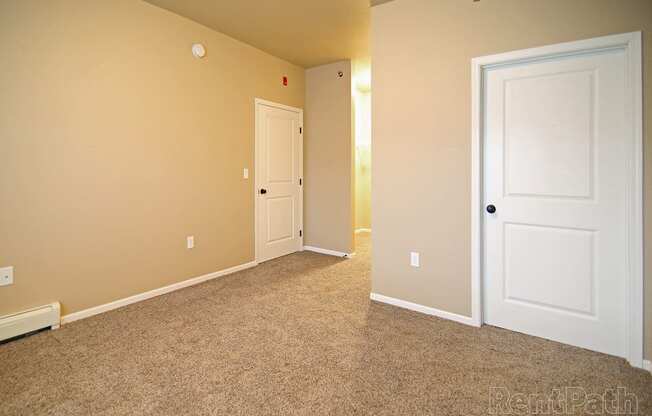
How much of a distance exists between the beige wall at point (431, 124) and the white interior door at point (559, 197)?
18 centimetres

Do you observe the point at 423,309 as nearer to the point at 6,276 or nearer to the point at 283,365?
the point at 283,365

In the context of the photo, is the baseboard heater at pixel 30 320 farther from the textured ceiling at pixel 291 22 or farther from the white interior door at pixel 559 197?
the white interior door at pixel 559 197

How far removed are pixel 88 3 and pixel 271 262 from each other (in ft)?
10.2

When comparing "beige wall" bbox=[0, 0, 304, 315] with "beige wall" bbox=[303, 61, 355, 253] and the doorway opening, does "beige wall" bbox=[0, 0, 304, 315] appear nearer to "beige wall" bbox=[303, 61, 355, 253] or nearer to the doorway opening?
"beige wall" bbox=[303, 61, 355, 253]

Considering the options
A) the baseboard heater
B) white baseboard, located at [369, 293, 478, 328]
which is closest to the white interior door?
white baseboard, located at [369, 293, 478, 328]

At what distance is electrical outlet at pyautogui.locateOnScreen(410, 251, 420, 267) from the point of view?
2.84 m

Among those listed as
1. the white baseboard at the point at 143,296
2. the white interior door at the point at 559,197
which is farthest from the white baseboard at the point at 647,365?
the white baseboard at the point at 143,296

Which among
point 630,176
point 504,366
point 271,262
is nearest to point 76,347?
point 271,262

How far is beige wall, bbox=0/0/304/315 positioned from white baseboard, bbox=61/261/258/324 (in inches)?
2.2

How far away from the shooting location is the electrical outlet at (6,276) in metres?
2.33

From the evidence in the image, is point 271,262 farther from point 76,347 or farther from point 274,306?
point 76,347

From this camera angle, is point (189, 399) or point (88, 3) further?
point (88, 3)

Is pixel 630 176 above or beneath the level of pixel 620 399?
above

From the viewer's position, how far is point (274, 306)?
117 inches
